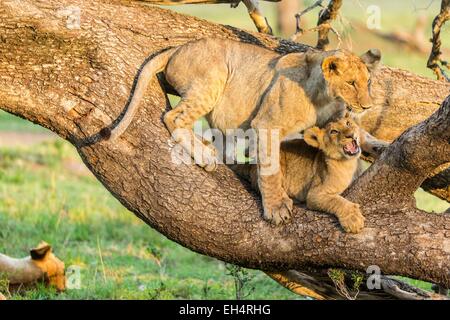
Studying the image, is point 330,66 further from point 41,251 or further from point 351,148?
point 41,251

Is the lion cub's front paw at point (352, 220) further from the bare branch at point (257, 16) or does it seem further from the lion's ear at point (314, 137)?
the bare branch at point (257, 16)

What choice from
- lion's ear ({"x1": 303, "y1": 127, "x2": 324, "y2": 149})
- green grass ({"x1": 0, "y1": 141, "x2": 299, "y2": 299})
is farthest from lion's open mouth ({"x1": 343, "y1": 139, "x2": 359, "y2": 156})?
green grass ({"x1": 0, "y1": 141, "x2": 299, "y2": 299})

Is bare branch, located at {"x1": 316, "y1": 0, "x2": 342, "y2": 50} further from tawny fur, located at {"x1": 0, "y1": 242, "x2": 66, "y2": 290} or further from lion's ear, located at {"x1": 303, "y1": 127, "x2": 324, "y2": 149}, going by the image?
tawny fur, located at {"x1": 0, "y1": 242, "x2": 66, "y2": 290}

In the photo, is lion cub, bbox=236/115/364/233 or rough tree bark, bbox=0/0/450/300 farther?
lion cub, bbox=236/115/364/233

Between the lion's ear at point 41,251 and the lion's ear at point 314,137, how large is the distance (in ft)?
7.59

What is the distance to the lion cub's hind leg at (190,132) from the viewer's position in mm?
4863

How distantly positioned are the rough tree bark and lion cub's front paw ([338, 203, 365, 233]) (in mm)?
40

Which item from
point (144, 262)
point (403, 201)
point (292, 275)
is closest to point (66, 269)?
point (144, 262)

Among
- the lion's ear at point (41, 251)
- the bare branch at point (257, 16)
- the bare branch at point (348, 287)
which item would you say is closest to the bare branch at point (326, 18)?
the bare branch at point (257, 16)

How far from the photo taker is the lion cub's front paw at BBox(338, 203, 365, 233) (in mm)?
4438

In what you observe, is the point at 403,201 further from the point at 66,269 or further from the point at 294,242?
the point at 66,269

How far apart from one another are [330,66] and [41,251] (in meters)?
2.70
